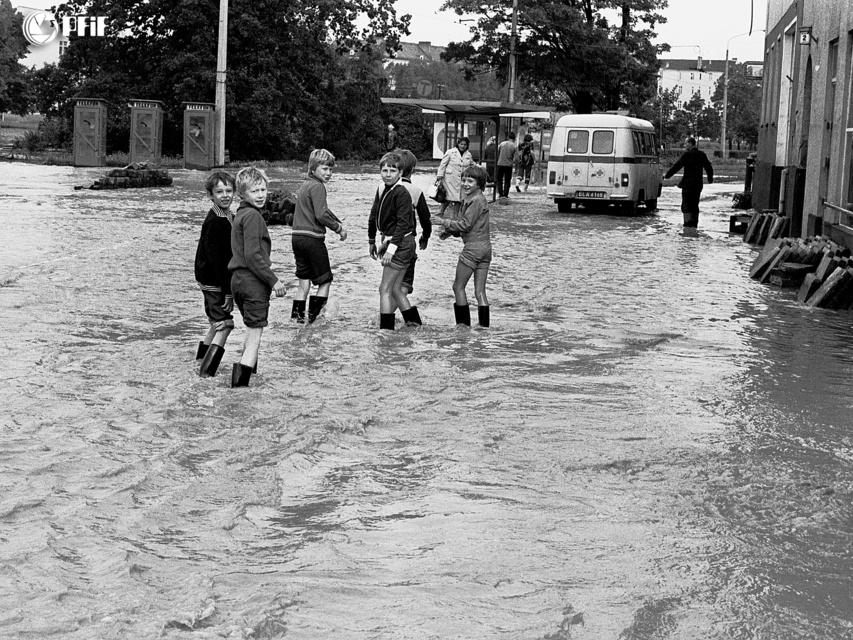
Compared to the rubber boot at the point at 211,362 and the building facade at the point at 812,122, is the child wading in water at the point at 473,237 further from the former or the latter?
the building facade at the point at 812,122

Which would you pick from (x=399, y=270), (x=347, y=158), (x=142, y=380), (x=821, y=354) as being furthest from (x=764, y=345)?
(x=347, y=158)

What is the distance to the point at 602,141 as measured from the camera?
1169 inches

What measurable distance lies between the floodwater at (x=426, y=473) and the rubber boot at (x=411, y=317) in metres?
0.09

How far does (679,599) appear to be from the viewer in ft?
15.9

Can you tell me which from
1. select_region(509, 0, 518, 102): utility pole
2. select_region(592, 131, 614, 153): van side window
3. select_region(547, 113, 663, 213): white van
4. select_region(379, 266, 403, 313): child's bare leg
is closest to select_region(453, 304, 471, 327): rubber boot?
select_region(379, 266, 403, 313): child's bare leg

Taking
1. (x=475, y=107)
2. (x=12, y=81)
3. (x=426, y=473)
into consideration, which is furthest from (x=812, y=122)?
(x=12, y=81)

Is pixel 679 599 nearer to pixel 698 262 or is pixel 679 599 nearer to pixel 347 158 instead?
pixel 698 262

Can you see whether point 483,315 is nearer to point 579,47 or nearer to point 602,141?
point 602,141

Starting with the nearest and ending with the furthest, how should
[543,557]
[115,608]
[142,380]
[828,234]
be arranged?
1. [115,608]
2. [543,557]
3. [142,380]
4. [828,234]

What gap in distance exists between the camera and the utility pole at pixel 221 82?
4347 centimetres

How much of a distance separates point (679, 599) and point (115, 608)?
Answer: 2.04 m

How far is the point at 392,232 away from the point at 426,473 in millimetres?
4715

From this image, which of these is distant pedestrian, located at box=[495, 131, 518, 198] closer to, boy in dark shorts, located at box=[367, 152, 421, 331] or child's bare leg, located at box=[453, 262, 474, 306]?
child's bare leg, located at box=[453, 262, 474, 306]

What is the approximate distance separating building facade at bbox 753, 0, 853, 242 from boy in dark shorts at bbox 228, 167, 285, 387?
28.0 feet
